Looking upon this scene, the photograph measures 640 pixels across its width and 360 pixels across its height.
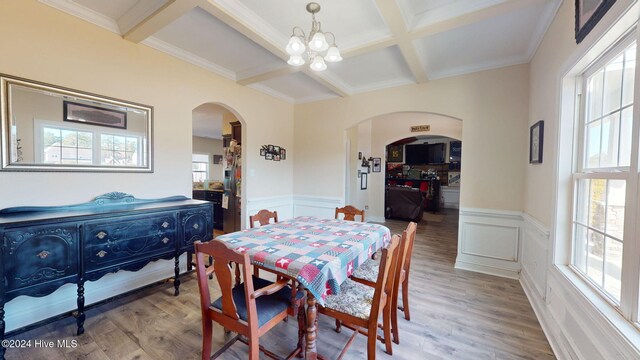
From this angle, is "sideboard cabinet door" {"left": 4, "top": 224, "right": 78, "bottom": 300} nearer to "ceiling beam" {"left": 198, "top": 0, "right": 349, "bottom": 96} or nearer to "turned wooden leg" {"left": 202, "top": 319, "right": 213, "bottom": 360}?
"turned wooden leg" {"left": 202, "top": 319, "right": 213, "bottom": 360}

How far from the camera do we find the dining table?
137cm

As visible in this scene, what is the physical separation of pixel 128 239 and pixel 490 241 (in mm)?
4022

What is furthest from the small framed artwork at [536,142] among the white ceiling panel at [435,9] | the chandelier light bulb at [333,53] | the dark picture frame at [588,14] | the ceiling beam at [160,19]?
the ceiling beam at [160,19]

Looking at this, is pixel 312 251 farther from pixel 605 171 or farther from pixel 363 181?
pixel 363 181

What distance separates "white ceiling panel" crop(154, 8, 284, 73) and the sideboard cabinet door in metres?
1.99

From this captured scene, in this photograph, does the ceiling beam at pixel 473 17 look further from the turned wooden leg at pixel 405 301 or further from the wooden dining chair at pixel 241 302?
the wooden dining chair at pixel 241 302

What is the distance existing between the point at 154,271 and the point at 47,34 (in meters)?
2.38

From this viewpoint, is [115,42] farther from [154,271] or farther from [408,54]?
[408,54]

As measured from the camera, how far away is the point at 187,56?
9.52ft

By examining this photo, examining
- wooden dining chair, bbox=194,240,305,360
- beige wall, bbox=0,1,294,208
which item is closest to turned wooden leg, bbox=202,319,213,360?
wooden dining chair, bbox=194,240,305,360

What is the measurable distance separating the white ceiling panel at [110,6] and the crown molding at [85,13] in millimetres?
42

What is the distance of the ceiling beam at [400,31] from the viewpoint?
190 cm

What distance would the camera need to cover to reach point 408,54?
2650 millimetres

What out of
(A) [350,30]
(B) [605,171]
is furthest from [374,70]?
(B) [605,171]
